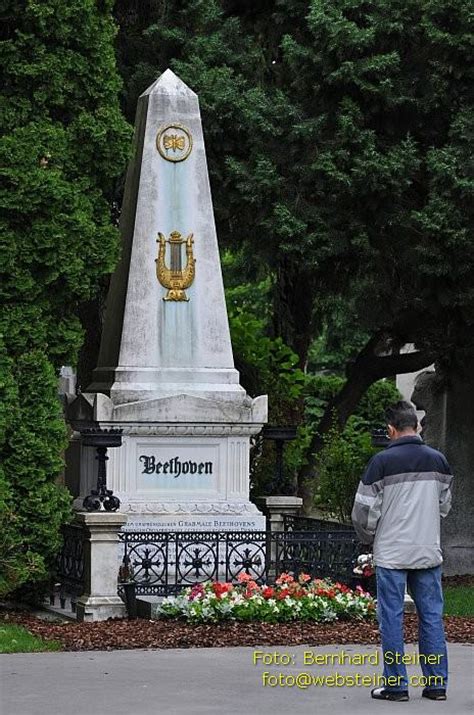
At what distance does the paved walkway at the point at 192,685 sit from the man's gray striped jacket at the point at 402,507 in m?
0.89

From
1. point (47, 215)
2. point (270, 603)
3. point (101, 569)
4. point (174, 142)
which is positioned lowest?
point (270, 603)

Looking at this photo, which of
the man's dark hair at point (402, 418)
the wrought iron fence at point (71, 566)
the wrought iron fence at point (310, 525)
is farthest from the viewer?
the wrought iron fence at point (310, 525)

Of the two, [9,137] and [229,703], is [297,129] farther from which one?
[229,703]

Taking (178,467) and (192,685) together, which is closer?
(192,685)

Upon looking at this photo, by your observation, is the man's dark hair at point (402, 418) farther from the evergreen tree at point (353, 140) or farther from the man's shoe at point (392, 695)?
the evergreen tree at point (353, 140)

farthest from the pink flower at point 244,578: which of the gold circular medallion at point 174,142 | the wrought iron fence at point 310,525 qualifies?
the gold circular medallion at point 174,142

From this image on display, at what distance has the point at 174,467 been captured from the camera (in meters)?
14.9

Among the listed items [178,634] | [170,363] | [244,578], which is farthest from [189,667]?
[170,363]

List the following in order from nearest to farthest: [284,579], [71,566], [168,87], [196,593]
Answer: [196,593]
[284,579]
[71,566]
[168,87]

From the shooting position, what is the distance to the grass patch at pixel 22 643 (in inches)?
448

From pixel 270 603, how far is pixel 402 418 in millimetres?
3732

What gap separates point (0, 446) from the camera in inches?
539

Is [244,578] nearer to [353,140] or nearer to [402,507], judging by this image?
[402,507]

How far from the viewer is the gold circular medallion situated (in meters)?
15.5
